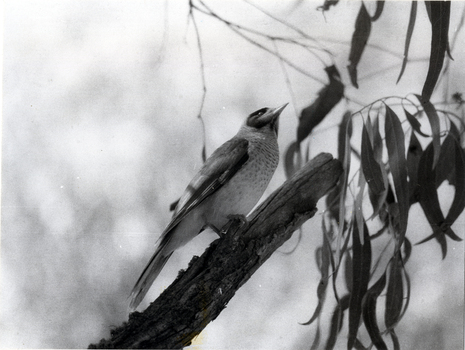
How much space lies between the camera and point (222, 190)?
4.49 ft

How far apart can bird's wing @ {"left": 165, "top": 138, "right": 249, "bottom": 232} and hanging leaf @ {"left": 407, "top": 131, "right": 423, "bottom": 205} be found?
456 millimetres

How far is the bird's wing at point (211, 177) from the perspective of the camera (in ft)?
4.43

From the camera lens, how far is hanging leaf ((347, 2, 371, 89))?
140 centimetres

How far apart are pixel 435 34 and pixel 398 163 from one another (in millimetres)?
374

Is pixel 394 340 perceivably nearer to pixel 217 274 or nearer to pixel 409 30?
pixel 217 274

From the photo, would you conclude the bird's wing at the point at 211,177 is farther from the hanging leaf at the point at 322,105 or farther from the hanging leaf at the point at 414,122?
the hanging leaf at the point at 414,122

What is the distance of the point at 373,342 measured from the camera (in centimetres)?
141

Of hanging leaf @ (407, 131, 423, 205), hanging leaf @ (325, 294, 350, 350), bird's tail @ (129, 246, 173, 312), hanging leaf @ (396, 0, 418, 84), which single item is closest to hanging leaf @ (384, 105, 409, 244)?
hanging leaf @ (407, 131, 423, 205)

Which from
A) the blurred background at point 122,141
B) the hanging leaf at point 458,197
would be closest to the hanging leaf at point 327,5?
the blurred background at point 122,141

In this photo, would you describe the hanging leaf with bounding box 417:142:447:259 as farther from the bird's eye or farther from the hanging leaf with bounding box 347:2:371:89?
the bird's eye

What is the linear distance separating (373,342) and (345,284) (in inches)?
6.9

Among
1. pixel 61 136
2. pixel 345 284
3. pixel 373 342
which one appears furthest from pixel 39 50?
pixel 373 342

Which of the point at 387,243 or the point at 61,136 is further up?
the point at 61,136

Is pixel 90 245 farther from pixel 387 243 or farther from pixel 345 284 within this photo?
pixel 387 243
